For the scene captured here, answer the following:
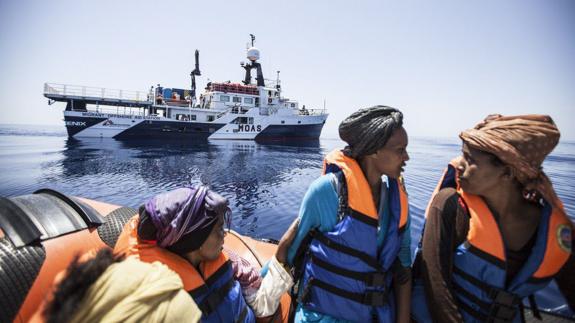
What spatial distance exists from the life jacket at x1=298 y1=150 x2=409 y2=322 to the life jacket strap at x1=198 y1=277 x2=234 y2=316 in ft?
1.74

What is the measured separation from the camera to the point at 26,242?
1.58m

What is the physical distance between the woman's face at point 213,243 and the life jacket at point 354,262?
603 millimetres

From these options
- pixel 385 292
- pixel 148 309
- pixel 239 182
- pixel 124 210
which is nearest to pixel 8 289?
pixel 124 210

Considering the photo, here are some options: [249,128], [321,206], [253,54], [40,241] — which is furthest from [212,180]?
[253,54]

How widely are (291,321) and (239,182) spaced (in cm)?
940

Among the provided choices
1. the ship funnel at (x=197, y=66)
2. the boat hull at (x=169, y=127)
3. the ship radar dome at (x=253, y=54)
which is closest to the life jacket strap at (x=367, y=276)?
the boat hull at (x=169, y=127)

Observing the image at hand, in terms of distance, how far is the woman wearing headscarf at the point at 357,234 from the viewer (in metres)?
1.55

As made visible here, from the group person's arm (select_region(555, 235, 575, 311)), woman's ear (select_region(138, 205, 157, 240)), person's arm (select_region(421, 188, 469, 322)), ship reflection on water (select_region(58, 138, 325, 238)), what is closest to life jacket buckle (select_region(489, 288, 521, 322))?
person's arm (select_region(421, 188, 469, 322))

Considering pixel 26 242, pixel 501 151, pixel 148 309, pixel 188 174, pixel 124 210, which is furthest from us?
pixel 188 174

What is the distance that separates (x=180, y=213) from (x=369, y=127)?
1205 millimetres

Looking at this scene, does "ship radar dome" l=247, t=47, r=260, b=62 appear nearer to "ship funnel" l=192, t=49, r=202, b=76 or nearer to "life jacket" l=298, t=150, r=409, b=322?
"ship funnel" l=192, t=49, r=202, b=76

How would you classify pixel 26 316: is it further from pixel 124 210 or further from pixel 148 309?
pixel 148 309

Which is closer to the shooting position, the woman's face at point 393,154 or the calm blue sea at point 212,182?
the woman's face at point 393,154

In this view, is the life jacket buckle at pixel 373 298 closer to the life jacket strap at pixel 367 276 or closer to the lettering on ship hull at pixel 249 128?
the life jacket strap at pixel 367 276
